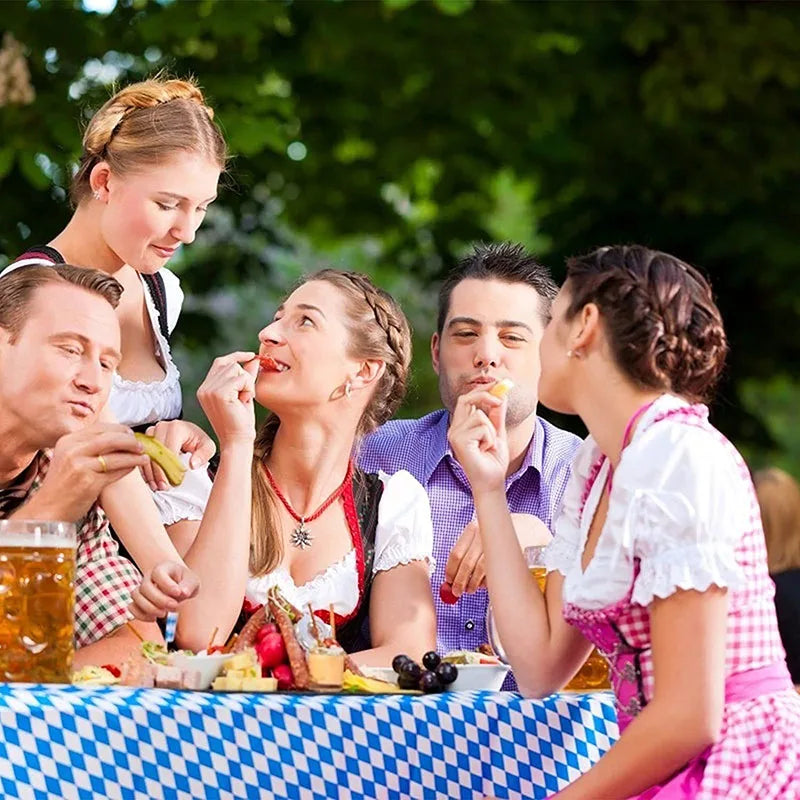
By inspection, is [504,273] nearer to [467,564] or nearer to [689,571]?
[467,564]

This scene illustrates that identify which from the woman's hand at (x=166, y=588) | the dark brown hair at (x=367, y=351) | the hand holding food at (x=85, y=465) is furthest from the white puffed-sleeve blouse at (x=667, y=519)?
the dark brown hair at (x=367, y=351)

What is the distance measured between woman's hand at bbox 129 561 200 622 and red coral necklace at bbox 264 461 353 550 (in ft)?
2.19

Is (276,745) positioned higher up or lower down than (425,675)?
lower down

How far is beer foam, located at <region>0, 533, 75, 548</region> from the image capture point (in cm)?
257

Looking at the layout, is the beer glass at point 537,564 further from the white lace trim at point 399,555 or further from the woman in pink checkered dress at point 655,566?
the white lace trim at point 399,555

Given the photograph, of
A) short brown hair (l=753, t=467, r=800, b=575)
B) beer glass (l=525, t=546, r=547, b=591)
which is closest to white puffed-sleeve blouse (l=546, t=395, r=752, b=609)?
beer glass (l=525, t=546, r=547, b=591)

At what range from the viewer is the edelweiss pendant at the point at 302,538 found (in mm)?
3455

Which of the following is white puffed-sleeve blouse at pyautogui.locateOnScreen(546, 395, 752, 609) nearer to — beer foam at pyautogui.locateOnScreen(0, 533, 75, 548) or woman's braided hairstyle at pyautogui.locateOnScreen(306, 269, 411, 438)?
beer foam at pyautogui.locateOnScreen(0, 533, 75, 548)

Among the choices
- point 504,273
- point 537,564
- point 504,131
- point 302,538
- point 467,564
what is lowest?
point 537,564

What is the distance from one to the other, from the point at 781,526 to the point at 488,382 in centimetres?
206

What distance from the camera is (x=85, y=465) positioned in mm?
2715

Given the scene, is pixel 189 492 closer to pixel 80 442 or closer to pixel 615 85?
pixel 80 442

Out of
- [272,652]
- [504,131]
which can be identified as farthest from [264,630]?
[504,131]

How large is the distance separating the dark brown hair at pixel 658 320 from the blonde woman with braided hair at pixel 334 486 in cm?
96
